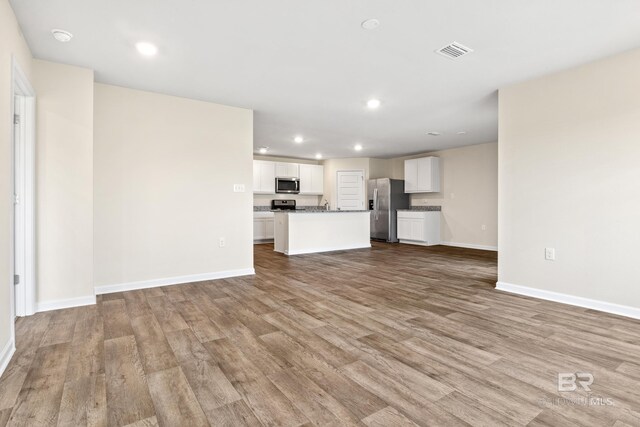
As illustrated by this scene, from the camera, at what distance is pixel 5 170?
2.05 metres

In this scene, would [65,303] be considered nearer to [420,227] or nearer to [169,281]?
[169,281]

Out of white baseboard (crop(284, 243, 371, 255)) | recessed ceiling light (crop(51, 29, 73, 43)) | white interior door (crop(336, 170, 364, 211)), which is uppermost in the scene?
recessed ceiling light (crop(51, 29, 73, 43))

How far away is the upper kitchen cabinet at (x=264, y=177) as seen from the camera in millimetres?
8492

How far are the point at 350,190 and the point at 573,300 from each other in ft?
21.8

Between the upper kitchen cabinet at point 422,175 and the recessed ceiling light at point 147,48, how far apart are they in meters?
6.64

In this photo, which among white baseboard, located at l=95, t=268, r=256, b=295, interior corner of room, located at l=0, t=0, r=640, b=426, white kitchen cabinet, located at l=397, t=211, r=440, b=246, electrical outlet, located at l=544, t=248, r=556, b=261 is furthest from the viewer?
white kitchen cabinet, located at l=397, t=211, r=440, b=246

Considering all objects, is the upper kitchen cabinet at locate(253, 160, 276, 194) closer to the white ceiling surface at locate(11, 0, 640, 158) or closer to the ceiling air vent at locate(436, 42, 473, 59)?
the white ceiling surface at locate(11, 0, 640, 158)

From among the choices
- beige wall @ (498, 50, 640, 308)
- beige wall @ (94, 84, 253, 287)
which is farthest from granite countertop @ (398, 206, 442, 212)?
beige wall @ (94, 84, 253, 287)

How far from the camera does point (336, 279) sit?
428 centimetres

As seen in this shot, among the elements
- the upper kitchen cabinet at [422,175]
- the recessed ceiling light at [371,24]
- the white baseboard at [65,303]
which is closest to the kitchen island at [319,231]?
the upper kitchen cabinet at [422,175]

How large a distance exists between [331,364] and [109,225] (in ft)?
10.1

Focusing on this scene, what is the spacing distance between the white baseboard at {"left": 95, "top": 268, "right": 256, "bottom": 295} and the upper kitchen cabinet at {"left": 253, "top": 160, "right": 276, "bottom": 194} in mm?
4290

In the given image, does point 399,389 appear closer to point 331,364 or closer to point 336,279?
point 331,364

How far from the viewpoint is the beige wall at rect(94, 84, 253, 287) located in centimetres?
365
